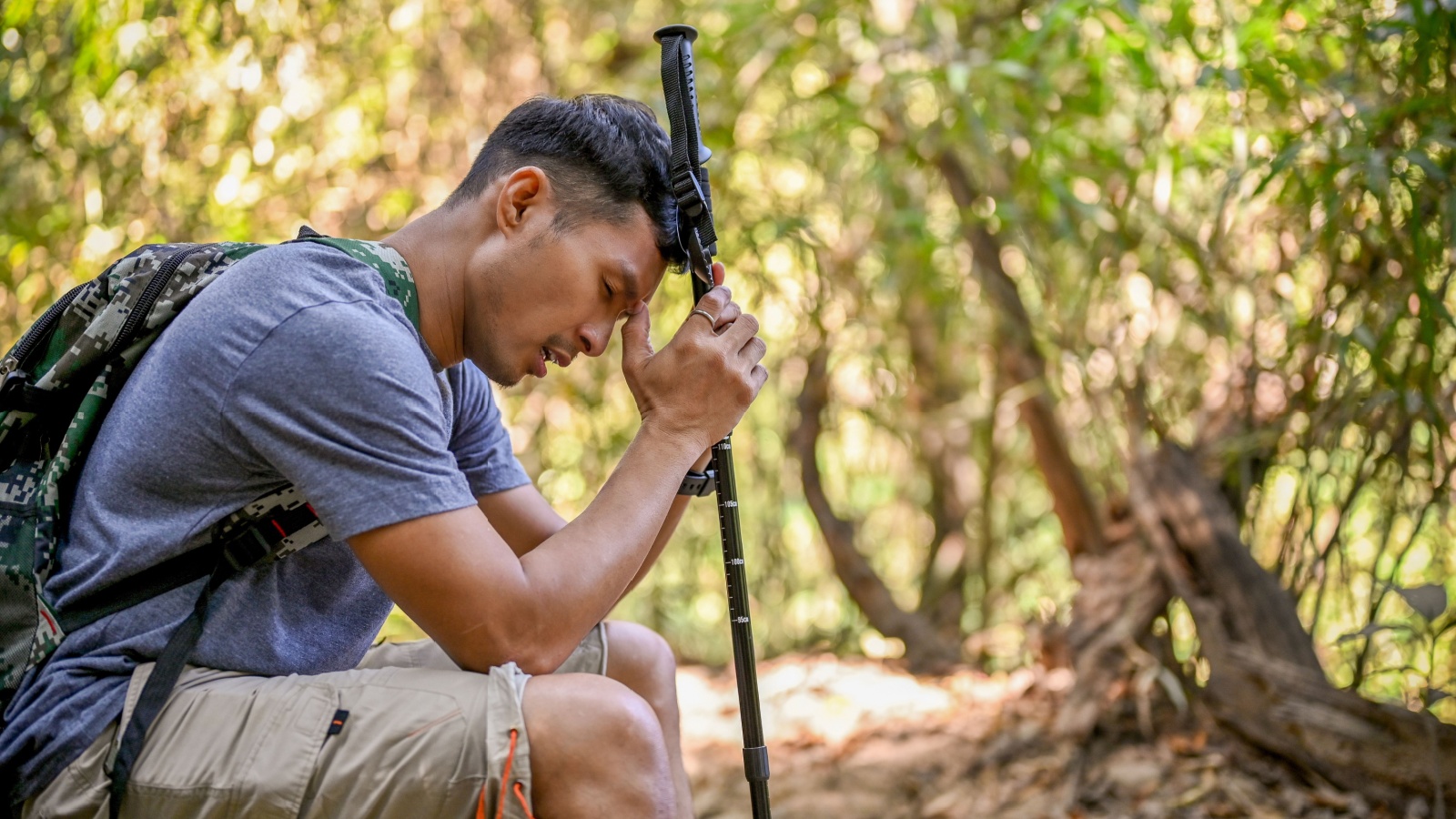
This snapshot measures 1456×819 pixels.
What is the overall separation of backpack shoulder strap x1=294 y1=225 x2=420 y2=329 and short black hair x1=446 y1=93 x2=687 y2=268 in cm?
12

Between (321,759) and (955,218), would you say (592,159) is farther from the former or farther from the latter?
(955,218)

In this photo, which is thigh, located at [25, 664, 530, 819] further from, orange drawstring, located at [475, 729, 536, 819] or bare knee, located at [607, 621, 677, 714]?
bare knee, located at [607, 621, 677, 714]

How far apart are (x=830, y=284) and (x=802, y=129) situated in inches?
16.2

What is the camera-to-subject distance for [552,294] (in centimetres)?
144

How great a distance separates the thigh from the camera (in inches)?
46.3

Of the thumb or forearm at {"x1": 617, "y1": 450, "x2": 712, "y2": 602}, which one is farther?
forearm at {"x1": 617, "y1": 450, "x2": 712, "y2": 602}

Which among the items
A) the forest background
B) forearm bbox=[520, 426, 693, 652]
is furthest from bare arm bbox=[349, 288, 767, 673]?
the forest background

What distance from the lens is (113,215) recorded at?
2932 millimetres

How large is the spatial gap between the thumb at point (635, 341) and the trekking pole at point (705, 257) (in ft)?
0.29

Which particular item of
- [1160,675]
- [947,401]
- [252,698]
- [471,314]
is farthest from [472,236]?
[947,401]

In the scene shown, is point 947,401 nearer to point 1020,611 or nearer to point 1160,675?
point 1020,611

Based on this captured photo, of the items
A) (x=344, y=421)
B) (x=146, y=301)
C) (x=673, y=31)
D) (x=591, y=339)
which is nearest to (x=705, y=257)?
(x=591, y=339)

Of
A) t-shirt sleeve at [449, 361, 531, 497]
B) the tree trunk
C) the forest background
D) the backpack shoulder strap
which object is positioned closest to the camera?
the backpack shoulder strap

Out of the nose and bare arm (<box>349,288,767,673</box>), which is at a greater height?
the nose
